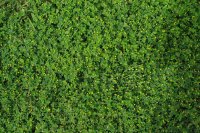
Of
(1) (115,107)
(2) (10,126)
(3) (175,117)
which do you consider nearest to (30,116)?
(2) (10,126)

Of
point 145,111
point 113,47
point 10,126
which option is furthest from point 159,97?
point 10,126

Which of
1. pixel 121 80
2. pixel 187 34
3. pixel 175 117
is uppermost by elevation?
pixel 187 34

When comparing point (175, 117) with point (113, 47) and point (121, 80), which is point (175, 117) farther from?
point (113, 47)

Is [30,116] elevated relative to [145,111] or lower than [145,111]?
elevated

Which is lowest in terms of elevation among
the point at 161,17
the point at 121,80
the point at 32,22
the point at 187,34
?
the point at 121,80

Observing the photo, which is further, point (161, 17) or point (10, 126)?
point (10, 126)

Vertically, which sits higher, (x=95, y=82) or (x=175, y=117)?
(x=95, y=82)

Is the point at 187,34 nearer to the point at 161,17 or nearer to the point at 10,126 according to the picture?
the point at 161,17
